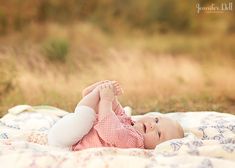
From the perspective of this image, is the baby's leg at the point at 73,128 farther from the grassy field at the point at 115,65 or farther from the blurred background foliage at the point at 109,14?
the blurred background foliage at the point at 109,14

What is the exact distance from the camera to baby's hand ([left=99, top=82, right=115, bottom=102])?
70.4 inches

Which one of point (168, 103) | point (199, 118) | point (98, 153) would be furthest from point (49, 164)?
point (168, 103)

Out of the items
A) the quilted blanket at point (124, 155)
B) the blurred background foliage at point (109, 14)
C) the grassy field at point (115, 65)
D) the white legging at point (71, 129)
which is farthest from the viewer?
the blurred background foliage at point (109, 14)

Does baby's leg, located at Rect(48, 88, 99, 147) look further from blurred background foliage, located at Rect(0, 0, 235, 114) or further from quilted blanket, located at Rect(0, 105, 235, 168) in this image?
blurred background foliage, located at Rect(0, 0, 235, 114)

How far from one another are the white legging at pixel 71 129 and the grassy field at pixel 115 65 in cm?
123

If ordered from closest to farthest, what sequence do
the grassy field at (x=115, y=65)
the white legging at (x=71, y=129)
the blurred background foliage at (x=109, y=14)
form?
the white legging at (x=71, y=129) < the grassy field at (x=115, y=65) < the blurred background foliage at (x=109, y=14)

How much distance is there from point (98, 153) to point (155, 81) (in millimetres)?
1844

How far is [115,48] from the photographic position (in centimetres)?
363

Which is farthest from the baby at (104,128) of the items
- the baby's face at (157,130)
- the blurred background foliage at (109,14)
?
the blurred background foliage at (109,14)

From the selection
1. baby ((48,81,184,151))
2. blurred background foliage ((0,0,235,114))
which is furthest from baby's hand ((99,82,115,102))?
blurred background foliage ((0,0,235,114))

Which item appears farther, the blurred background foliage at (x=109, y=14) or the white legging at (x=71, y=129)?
the blurred background foliage at (x=109, y=14)

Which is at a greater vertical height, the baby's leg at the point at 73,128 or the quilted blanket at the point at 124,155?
the baby's leg at the point at 73,128

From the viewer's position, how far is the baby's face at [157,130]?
5.82ft

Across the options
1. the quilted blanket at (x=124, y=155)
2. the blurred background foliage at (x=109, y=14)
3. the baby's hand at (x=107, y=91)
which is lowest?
the quilted blanket at (x=124, y=155)
